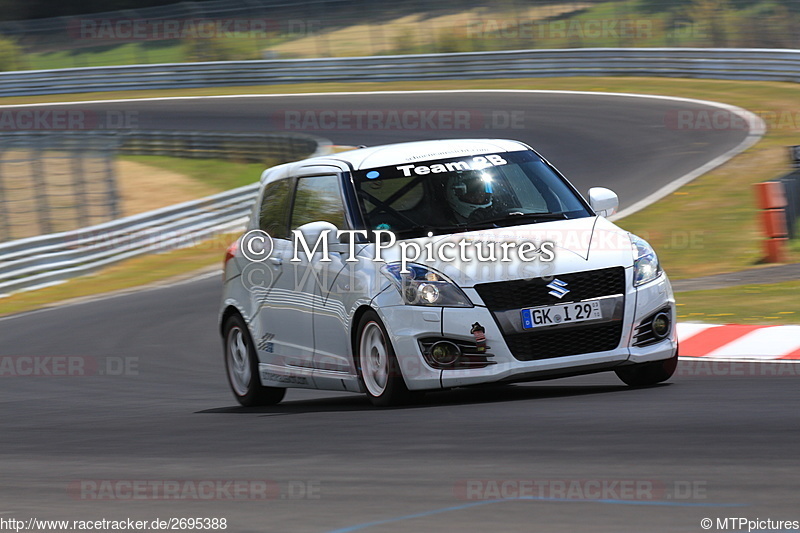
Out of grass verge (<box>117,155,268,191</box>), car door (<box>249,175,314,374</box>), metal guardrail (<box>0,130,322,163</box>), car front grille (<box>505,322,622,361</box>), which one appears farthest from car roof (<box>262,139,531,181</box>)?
grass verge (<box>117,155,268,191</box>)

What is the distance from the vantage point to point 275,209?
9.43 meters

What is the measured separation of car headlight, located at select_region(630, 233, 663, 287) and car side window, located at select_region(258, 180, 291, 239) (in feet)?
8.10

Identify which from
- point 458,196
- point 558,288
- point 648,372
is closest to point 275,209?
point 458,196

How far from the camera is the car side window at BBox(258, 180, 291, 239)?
365 inches

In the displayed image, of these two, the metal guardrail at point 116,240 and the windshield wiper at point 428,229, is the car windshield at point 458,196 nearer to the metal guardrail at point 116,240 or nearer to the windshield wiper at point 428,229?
the windshield wiper at point 428,229

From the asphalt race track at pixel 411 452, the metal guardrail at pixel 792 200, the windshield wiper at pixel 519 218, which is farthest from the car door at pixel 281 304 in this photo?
the metal guardrail at pixel 792 200

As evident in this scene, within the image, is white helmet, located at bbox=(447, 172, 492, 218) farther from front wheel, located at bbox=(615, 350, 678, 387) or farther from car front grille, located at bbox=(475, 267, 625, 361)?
front wheel, located at bbox=(615, 350, 678, 387)

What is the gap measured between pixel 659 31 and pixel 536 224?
97.4 feet

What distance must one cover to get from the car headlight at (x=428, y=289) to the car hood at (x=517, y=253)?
47 millimetres

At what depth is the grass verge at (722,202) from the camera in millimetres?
15148

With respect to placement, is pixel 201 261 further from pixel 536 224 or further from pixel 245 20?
pixel 245 20

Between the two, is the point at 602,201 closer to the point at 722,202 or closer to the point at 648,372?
the point at 648,372

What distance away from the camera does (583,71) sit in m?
35.8

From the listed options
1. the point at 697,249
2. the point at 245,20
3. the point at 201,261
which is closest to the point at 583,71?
the point at 245,20
